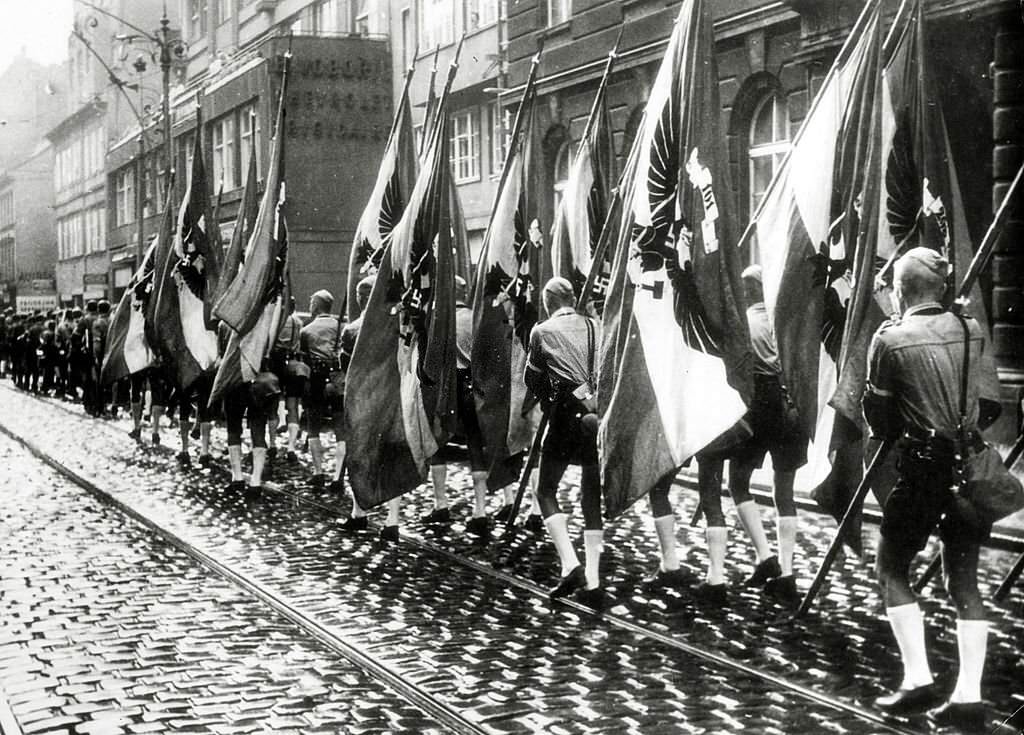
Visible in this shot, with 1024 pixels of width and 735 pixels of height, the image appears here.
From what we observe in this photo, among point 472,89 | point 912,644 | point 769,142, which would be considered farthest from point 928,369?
point 472,89

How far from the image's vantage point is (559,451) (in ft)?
27.9

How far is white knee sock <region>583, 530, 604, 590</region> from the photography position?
8.20m

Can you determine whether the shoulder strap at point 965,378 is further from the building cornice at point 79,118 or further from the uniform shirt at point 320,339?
the building cornice at point 79,118

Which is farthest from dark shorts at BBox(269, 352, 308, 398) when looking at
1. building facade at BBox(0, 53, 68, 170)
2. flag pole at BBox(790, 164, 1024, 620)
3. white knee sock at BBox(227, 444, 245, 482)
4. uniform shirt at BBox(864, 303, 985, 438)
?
building facade at BBox(0, 53, 68, 170)

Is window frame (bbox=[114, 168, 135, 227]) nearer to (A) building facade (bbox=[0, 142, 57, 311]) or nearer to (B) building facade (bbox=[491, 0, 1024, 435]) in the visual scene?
(A) building facade (bbox=[0, 142, 57, 311])

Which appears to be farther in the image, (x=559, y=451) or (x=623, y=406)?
(x=559, y=451)

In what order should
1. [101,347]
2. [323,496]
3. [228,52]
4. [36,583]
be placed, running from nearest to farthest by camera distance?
[36,583] < [323,496] < [101,347] < [228,52]

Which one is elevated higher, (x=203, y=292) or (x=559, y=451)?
(x=203, y=292)

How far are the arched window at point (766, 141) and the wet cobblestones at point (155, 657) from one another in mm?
12110

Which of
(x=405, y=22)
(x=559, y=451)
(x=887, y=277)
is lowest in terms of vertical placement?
(x=559, y=451)

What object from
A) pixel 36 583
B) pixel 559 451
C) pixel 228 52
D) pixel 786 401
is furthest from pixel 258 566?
pixel 228 52

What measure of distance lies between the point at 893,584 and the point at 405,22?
3030cm

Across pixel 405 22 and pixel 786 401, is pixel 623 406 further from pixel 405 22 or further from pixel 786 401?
pixel 405 22

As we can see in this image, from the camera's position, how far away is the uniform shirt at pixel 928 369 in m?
5.84
